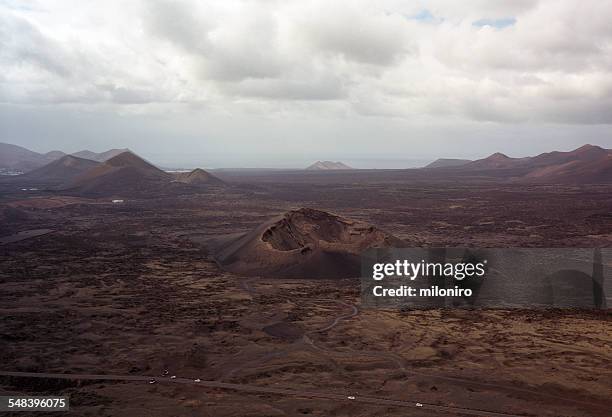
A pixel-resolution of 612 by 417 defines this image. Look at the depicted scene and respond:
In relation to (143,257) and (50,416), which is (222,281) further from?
(50,416)

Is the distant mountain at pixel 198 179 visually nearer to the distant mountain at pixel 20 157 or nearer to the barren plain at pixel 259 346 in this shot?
the barren plain at pixel 259 346

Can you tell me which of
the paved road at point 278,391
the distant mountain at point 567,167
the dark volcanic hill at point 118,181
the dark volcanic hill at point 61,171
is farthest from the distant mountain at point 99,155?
the paved road at point 278,391

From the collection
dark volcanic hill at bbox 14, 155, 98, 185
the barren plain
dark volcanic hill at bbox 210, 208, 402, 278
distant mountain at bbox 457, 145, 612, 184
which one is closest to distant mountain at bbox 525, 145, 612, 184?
distant mountain at bbox 457, 145, 612, 184

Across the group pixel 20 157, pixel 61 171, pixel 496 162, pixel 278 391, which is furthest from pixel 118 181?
pixel 20 157

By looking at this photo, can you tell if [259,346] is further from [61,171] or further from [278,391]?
[61,171]

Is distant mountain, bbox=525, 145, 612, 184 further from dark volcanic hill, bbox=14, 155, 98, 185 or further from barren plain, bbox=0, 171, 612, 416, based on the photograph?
dark volcanic hill, bbox=14, 155, 98, 185
